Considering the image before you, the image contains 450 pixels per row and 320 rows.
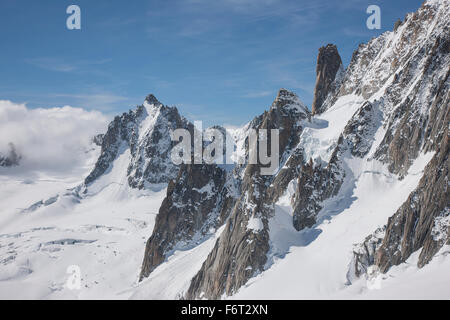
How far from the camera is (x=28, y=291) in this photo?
405ft

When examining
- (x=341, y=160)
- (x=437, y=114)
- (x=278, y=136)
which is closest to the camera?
(x=437, y=114)

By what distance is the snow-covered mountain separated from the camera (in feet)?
196

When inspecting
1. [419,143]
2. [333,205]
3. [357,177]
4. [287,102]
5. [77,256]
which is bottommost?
[77,256]

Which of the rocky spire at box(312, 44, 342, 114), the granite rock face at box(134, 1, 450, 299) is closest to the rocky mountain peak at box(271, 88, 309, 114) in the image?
the granite rock face at box(134, 1, 450, 299)

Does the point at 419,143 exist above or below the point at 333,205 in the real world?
above

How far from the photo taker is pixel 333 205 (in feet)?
265

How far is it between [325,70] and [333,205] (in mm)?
67972

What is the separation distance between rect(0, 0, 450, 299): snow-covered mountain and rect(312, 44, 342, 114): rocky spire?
14.0 inches

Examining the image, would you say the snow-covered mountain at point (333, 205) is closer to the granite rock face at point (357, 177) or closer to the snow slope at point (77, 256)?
the granite rock face at point (357, 177)

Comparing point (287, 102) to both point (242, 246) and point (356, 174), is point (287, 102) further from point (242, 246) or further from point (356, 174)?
point (242, 246)

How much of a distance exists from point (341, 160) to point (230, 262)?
3355 cm

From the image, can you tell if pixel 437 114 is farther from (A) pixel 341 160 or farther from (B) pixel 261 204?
(B) pixel 261 204

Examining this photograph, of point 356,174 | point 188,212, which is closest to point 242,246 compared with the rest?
point 356,174
